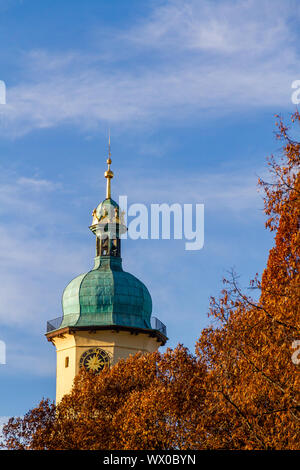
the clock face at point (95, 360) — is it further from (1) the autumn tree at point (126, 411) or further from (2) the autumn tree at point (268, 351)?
(2) the autumn tree at point (268, 351)

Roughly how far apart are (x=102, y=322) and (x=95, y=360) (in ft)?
8.45

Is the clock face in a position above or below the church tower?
below

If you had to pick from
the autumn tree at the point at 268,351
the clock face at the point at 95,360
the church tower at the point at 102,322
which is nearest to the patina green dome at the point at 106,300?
the church tower at the point at 102,322

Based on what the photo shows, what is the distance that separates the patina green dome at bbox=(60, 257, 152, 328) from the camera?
67.5 metres

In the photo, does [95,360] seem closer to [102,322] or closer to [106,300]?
[102,322]

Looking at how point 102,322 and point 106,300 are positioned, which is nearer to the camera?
point 102,322

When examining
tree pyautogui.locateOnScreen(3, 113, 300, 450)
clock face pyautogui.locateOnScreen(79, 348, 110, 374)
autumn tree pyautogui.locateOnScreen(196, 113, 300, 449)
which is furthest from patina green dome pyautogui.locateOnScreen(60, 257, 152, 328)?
autumn tree pyautogui.locateOnScreen(196, 113, 300, 449)

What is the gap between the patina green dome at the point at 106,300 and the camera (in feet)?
221

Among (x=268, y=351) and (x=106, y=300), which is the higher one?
(x=106, y=300)

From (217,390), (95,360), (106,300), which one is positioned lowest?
(217,390)

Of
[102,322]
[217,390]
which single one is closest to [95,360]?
[102,322]

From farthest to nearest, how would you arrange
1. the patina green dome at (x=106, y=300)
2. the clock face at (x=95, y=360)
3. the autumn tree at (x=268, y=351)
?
the patina green dome at (x=106, y=300), the clock face at (x=95, y=360), the autumn tree at (x=268, y=351)

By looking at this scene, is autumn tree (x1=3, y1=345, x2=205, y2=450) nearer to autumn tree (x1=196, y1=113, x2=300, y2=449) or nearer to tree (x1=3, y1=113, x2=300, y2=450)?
tree (x1=3, y1=113, x2=300, y2=450)

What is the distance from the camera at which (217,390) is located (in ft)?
86.1
